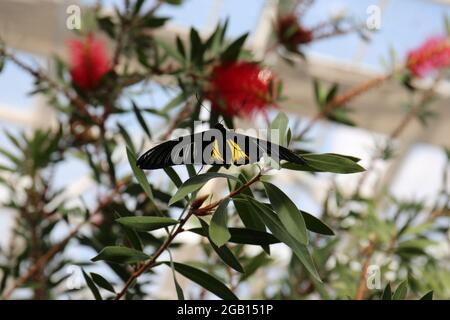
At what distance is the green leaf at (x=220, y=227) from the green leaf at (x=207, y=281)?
83mm

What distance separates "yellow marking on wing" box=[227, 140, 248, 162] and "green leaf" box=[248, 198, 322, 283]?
0.16 ft

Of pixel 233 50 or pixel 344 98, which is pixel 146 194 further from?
pixel 344 98

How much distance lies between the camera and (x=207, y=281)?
49cm

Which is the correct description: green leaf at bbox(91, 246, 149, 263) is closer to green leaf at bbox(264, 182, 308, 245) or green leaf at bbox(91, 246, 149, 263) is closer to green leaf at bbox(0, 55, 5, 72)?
green leaf at bbox(264, 182, 308, 245)

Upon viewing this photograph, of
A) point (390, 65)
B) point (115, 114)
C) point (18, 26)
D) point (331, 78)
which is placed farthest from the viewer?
point (331, 78)

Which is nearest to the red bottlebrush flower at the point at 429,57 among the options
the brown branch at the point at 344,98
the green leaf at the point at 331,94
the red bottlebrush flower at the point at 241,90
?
the brown branch at the point at 344,98

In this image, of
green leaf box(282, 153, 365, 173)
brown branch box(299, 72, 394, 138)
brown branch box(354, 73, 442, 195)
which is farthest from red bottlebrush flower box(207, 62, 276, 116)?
brown branch box(354, 73, 442, 195)

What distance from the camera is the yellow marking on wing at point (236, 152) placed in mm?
386

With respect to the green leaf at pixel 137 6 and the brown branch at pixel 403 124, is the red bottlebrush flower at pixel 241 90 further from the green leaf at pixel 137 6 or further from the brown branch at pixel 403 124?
the brown branch at pixel 403 124

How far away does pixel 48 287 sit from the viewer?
0.92 m

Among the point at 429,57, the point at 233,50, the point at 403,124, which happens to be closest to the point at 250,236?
the point at 233,50
